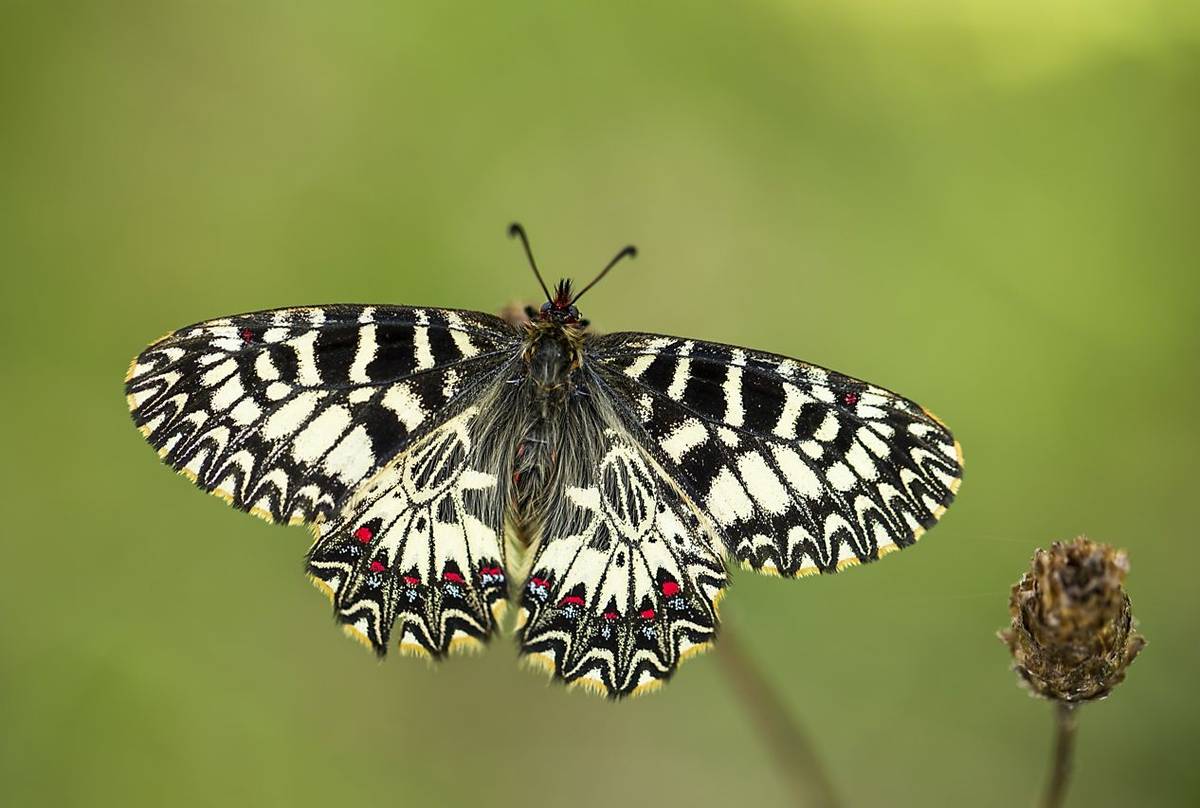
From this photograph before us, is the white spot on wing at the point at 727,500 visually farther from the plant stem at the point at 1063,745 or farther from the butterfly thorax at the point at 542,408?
the plant stem at the point at 1063,745

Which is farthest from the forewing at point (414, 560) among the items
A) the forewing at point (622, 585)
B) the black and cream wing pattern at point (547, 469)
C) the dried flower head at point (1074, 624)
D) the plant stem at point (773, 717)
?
the dried flower head at point (1074, 624)

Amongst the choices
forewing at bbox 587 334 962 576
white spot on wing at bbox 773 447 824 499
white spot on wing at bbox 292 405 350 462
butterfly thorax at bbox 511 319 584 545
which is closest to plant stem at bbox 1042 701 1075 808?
forewing at bbox 587 334 962 576

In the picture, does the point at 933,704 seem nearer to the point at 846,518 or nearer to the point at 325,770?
the point at 846,518

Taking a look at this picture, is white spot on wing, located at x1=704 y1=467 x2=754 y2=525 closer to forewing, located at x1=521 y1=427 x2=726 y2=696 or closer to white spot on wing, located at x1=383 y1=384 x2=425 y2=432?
forewing, located at x1=521 y1=427 x2=726 y2=696

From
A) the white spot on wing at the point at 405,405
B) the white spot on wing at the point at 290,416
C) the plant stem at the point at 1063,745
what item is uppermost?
the white spot on wing at the point at 290,416

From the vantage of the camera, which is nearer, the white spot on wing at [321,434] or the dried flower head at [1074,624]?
the dried flower head at [1074,624]

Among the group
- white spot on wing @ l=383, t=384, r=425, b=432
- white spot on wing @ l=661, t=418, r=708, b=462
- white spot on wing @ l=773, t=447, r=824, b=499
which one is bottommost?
white spot on wing @ l=773, t=447, r=824, b=499
